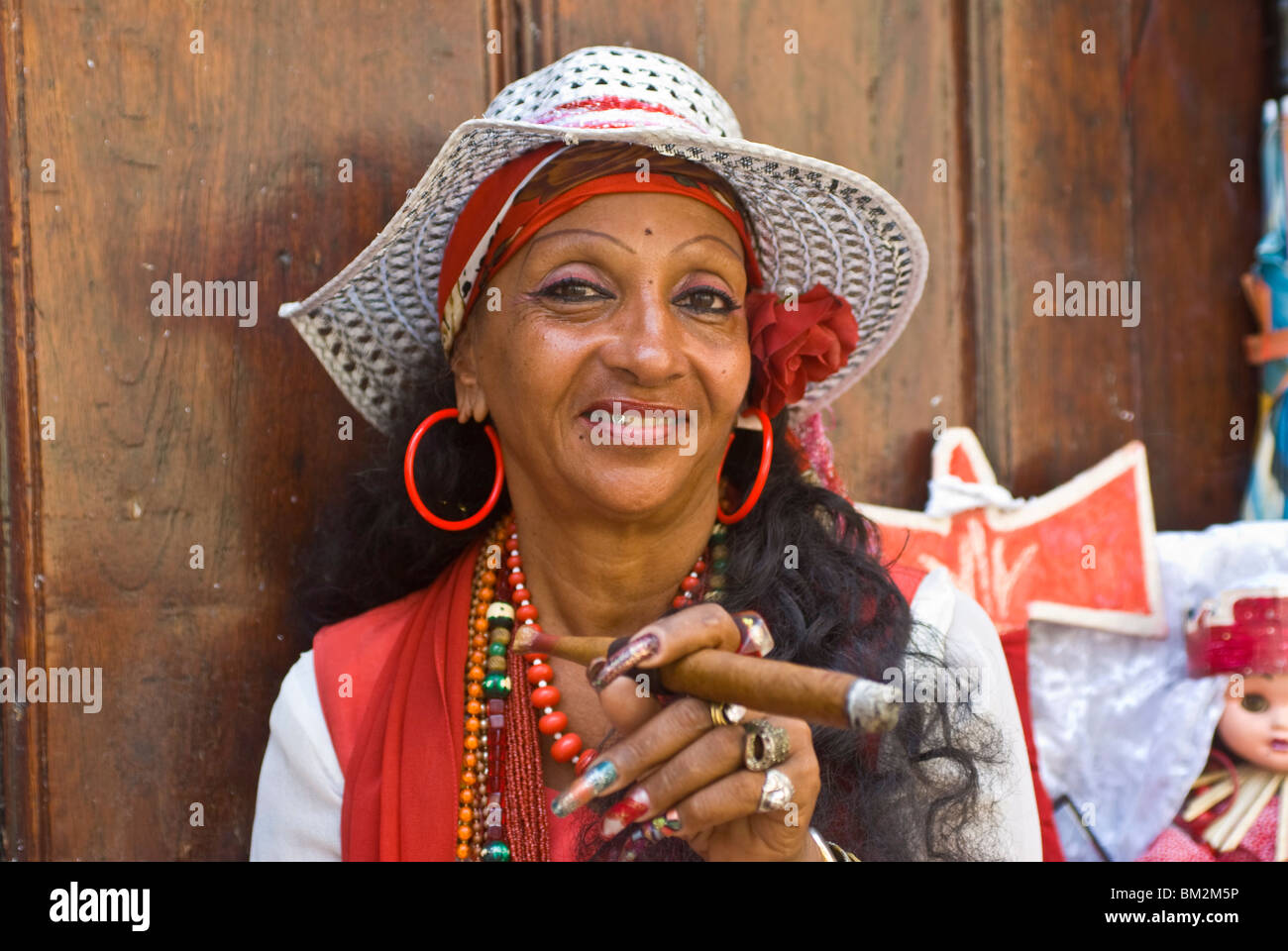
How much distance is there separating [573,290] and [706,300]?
190 millimetres

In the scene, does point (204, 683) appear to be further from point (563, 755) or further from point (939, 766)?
point (939, 766)

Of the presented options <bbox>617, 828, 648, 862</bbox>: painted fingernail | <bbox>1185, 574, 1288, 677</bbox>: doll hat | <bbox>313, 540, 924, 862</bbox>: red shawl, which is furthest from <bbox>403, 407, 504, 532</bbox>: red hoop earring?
<bbox>1185, 574, 1288, 677</bbox>: doll hat

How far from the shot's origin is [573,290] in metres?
1.61

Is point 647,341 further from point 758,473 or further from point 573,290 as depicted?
point 758,473

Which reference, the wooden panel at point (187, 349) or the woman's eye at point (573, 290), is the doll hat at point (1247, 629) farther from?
the wooden panel at point (187, 349)

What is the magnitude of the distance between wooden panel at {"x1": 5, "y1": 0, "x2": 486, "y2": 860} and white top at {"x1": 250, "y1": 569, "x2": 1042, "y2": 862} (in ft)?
0.54

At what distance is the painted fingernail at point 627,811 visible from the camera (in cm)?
117

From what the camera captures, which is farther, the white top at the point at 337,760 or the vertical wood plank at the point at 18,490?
the vertical wood plank at the point at 18,490

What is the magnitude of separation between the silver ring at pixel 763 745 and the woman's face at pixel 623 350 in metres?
0.47

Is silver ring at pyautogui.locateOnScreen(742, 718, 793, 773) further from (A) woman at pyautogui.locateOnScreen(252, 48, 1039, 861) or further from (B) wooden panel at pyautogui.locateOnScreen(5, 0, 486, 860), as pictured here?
(B) wooden panel at pyautogui.locateOnScreen(5, 0, 486, 860)

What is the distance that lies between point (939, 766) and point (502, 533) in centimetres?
72

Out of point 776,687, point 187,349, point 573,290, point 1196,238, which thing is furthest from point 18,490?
point 1196,238

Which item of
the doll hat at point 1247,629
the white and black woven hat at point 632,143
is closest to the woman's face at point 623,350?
the white and black woven hat at point 632,143

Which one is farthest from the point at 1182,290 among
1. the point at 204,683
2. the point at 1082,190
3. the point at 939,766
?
the point at 204,683
